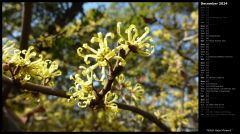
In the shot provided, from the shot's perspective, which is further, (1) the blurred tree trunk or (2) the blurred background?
(1) the blurred tree trunk

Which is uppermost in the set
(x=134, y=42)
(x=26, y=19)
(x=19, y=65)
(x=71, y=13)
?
(x=71, y=13)

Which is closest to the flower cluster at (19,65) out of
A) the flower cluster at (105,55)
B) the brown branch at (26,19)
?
the flower cluster at (105,55)

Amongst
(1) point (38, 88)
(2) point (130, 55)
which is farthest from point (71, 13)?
(1) point (38, 88)

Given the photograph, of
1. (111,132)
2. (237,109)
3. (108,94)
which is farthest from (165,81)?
(108,94)

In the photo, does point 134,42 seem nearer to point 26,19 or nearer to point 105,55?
point 105,55

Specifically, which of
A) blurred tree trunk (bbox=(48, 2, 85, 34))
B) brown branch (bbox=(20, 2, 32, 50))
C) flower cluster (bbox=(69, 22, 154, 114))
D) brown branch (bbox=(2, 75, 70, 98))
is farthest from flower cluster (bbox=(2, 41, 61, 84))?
blurred tree trunk (bbox=(48, 2, 85, 34))

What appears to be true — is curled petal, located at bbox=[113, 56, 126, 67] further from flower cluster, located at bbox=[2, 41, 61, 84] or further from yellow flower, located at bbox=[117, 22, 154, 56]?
flower cluster, located at bbox=[2, 41, 61, 84]

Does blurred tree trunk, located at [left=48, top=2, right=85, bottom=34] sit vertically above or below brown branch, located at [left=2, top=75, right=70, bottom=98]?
above

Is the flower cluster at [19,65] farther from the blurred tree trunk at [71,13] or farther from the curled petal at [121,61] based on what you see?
the blurred tree trunk at [71,13]
